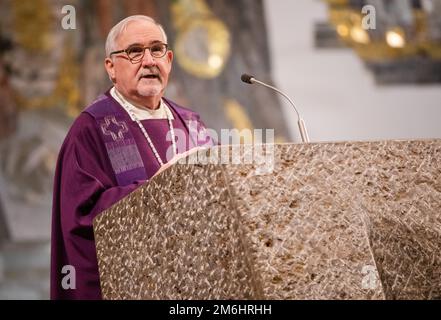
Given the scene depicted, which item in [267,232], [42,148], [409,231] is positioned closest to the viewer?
[267,232]

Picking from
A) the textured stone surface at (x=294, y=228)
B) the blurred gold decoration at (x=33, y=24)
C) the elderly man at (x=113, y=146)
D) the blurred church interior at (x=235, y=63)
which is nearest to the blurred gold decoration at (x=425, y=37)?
the blurred church interior at (x=235, y=63)

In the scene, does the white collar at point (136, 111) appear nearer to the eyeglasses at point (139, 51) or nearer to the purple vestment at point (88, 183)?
the purple vestment at point (88, 183)

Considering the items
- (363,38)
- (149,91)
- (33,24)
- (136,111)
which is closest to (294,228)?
(149,91)

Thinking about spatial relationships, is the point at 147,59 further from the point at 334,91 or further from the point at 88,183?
the point at 334,91

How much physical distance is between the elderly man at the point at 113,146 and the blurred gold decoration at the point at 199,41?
3.16m

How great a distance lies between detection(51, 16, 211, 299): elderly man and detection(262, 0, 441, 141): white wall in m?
3.07

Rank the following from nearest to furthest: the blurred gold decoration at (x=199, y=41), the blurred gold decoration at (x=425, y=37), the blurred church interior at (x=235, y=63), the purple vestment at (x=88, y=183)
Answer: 1. the purple vestment at (x=88, y=183)
2. the blurred church interior at (x=235, y=63)
3. the blurred gold decoration at (x=199, y=41)
4. the blurred gold decoration at (x=425, y=37)

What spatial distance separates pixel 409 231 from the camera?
9.97 ft

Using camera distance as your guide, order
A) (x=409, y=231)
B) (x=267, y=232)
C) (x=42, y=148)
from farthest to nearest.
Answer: (x=42, y=148) → (x=409, y=231) → (x=267, y=232)

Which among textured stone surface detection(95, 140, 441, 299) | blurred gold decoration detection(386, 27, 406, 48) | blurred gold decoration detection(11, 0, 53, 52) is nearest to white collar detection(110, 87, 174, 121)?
textured stone surface detection(95, 140, 441, 299)

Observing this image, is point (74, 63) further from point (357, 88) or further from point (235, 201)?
point (235, 201)

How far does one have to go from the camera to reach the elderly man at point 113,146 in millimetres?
3787
